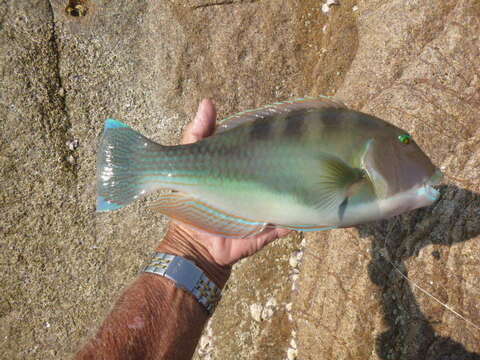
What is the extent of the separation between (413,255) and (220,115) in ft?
6.11

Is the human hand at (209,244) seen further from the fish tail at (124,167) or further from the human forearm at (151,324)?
the fish tail at (124,167)

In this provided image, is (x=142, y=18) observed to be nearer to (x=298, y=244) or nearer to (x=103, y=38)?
(x=103, y=38)

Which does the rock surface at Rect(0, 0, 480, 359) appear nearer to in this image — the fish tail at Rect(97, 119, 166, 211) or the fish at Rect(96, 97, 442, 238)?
the fish at Rect(96, 97, 442, 238)

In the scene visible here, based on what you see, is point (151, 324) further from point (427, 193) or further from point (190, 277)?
point (427, 193)

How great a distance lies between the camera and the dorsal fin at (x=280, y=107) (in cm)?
171

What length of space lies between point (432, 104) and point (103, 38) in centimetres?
273

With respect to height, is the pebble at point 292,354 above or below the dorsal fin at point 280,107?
below

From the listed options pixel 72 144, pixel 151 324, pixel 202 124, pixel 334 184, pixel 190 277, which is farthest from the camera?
pixel 72 144

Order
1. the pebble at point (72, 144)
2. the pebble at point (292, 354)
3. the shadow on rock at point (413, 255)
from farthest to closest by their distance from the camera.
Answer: the pebble at point (72, 144)
the pebble at point (292, 354)
the shadow on rock at point (413, 255)

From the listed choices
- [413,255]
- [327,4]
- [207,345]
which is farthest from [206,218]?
[327,4]

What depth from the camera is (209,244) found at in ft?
7.87

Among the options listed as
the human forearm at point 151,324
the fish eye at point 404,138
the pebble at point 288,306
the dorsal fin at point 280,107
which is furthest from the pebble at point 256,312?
the fish eye at point 404,138

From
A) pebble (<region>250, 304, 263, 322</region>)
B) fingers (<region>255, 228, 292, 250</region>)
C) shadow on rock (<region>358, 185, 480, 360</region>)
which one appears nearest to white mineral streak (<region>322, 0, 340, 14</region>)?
shadow on rock (<region>358, 185, 480, 360</region>)

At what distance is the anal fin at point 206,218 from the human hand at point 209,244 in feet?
1.91
